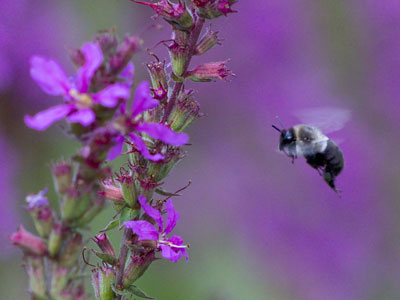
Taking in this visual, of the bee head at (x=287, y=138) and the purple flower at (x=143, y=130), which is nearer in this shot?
the purple flower at (x=143, y=130)

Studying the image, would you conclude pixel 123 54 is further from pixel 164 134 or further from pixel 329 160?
pixel 329 160

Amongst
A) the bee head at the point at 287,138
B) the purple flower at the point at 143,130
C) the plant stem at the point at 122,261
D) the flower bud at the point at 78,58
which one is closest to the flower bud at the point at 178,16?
the purple flower at the point at 143,130

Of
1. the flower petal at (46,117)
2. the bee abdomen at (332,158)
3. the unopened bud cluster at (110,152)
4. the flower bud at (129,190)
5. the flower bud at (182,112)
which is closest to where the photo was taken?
the flower petal at (46,117)

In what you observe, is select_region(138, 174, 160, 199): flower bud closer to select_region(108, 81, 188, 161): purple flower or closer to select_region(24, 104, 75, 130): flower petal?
select_region(108, 81, 188, 161): purple flower

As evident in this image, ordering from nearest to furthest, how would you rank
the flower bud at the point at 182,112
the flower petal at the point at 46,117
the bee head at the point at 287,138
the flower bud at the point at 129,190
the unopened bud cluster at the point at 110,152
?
the flower petal at the point at 46,117
the unopened bud cluster at the point at 110,152
the flower bud at the point at 129,190
the flower bud at the point at 182,112
the bee head at the point at 287,138

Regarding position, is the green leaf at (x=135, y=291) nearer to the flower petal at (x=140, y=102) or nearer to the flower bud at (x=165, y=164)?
the flower bud at (x=165, y=164)

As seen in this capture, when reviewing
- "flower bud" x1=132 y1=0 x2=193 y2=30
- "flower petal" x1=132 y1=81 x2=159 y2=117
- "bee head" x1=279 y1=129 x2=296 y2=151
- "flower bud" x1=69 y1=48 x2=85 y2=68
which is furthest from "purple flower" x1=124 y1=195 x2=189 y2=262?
"bee head" x1=279 y1=129 x2=296 y2=151

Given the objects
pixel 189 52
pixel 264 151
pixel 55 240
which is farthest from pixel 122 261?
pixel 264 151
